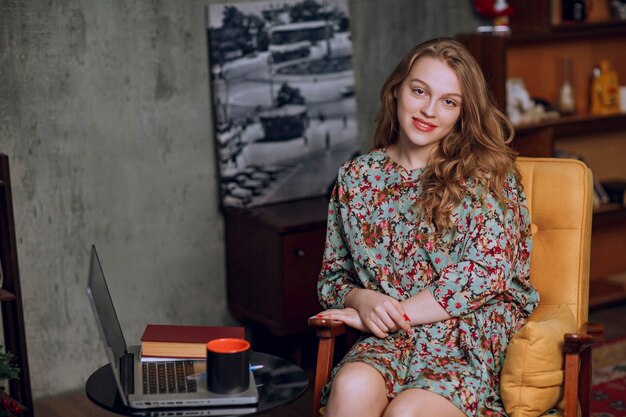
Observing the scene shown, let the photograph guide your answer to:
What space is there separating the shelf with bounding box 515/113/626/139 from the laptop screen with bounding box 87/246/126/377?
2345 mm

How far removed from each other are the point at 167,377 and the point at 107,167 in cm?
158

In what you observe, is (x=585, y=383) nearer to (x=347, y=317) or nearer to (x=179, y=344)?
(x=347, y=317)

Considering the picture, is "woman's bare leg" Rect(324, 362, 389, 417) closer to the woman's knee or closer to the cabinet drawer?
the woman's knee

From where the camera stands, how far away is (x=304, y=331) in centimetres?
387

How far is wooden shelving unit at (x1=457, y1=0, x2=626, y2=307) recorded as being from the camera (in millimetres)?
4215

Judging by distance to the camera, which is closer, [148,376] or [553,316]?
[148,376]

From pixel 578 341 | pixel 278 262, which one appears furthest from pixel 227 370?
pixel 278 262

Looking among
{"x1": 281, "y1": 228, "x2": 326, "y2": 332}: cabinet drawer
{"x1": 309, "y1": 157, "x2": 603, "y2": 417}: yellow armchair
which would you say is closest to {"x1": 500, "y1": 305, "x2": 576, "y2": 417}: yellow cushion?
{"x1": 309, "y1": 157, "x2": 603, "y2": 417}: yellow armchair

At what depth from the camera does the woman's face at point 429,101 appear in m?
2.60

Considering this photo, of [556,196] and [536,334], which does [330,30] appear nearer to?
[556,196]

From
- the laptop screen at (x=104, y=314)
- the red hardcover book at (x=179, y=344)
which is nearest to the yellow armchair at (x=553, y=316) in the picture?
the red hardcover book at (x=179, y=344)

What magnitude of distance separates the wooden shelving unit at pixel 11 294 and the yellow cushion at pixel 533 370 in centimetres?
153

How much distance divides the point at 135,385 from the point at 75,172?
62.4 inches

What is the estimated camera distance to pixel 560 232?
2.75 meters
